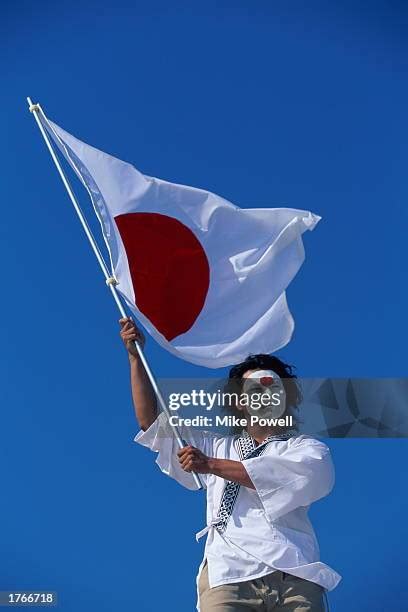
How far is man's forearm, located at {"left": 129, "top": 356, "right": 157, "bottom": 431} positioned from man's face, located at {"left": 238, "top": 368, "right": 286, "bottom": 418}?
45 centimetres

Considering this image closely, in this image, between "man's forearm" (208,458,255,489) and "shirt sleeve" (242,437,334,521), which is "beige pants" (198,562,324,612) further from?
"man's forearm" (208,458,255,489)

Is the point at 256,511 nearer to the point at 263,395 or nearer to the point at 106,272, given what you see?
the point at 263,395

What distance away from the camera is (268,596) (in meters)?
4.13

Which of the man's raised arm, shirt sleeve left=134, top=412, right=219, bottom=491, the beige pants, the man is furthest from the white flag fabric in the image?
the beige pants

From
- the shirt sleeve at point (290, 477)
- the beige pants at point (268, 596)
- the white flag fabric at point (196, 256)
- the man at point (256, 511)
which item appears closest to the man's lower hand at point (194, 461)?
the man at point (256, 511)

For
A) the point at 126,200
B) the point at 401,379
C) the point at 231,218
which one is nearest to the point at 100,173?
the point at 126,200

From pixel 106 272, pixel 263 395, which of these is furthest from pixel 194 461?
pixel 106 272

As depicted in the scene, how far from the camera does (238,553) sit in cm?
420

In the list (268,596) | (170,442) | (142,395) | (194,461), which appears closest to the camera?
(268,596)

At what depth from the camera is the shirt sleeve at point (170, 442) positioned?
469 cm

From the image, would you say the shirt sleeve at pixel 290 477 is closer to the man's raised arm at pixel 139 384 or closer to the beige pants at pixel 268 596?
the beige pants at pixel 268 596

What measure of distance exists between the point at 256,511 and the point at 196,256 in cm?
181

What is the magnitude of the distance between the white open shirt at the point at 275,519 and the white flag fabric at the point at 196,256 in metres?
1.02

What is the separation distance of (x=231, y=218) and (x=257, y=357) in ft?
3.61
